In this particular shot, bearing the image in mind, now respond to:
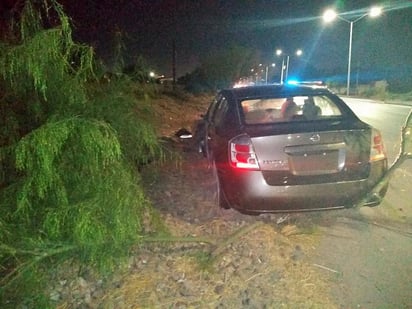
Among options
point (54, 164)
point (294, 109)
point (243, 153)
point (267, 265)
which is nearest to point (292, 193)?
point (243, 153)

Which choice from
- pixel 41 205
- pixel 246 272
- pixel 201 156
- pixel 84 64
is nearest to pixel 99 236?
pixel 41 205

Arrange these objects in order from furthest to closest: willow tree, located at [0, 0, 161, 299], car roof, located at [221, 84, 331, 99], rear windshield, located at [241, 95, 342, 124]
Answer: car roof, located at [221, 84, 331, 99]
rear windshield, located at [241, 95, 342, 124]
willow tree, located at [0, 0, 161, 299]

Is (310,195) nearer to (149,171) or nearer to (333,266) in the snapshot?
(333,266)

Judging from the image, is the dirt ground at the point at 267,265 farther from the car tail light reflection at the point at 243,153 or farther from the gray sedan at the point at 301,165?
the car tail light reflection at the point at 243,153

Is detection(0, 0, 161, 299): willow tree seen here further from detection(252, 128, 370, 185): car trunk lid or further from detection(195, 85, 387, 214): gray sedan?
detection(252, 128, 370, 185): car trunk lid

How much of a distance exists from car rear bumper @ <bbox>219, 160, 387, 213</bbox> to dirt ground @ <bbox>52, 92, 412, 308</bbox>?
0.28 meters

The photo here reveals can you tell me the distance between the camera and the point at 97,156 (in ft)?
11.7

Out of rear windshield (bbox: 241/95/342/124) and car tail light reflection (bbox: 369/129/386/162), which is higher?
rear windshield (bbox: 241/95/342/124)

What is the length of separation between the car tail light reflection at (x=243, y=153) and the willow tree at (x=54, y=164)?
3.69 ft

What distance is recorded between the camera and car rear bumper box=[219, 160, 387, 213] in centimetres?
450

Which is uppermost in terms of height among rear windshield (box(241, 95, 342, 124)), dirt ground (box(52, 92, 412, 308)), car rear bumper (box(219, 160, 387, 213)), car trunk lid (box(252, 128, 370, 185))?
rear windshield (box(241, 95, 342, 124))

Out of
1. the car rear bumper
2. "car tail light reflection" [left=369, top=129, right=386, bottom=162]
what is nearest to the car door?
the car rear bumper

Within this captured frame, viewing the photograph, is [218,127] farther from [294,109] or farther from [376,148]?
[376,148]

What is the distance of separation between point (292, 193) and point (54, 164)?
228 centimetres
